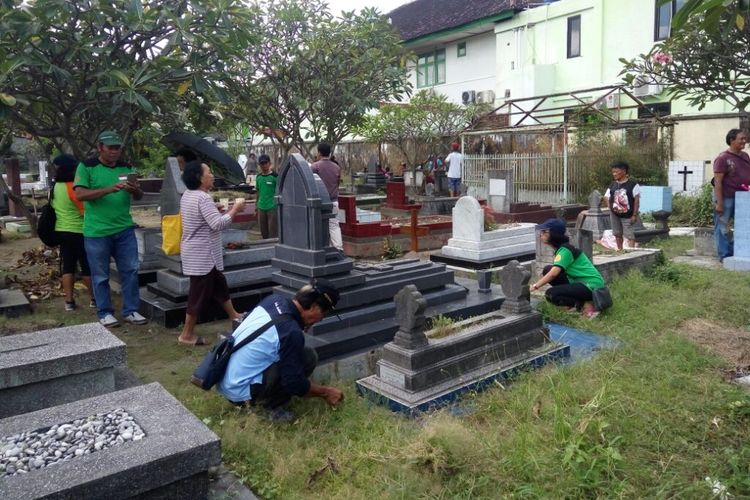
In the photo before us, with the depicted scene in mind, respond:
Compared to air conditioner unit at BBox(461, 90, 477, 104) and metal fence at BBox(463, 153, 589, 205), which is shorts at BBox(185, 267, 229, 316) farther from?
air conditioner unit at BBox(461, 90, 477, 104)

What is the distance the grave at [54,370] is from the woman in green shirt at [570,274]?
3932 millimetres

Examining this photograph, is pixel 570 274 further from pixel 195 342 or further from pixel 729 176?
pixel 195 342

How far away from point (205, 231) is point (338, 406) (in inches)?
87.4

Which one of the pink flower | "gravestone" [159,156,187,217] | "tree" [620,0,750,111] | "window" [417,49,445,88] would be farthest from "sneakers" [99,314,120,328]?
"window" [417,49,445,88]

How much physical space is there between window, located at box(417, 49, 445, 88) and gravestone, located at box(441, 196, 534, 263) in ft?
63.8

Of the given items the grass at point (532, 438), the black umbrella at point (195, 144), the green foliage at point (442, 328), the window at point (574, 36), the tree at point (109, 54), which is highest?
the window at point (574, 36)

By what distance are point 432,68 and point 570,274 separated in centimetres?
2296

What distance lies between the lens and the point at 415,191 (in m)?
20.0

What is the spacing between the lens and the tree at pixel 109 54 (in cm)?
620

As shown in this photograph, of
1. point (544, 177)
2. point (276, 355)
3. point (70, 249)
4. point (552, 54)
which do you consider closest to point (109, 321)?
point (70, 249)

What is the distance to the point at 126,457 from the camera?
9.20 feet

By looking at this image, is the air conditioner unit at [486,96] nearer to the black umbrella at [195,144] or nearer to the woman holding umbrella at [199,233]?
the black umbrella at [195,144]

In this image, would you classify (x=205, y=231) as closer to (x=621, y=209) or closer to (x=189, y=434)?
(x=189, y=434)

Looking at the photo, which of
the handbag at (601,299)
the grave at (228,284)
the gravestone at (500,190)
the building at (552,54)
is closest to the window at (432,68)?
the building at (552,54)
